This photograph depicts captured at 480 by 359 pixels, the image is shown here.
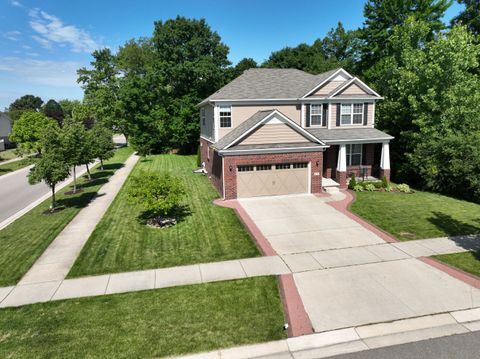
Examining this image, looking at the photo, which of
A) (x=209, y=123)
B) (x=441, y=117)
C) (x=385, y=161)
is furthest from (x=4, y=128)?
(x=441, y=117)

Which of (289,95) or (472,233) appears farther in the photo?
(289,95)

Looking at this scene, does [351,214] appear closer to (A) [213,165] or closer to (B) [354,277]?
(B) [354,277]

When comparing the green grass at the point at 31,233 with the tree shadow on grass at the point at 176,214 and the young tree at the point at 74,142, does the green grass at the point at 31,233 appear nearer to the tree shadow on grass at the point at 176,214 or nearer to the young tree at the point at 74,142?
the young tree at the point at 74,142

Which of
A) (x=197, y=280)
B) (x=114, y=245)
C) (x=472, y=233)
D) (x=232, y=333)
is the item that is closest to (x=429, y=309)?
(x=232, y=333)

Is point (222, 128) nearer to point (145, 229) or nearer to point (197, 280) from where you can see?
point (145, 229)

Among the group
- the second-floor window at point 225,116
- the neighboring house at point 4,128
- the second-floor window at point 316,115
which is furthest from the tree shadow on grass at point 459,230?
the neighboring house at point 4,128

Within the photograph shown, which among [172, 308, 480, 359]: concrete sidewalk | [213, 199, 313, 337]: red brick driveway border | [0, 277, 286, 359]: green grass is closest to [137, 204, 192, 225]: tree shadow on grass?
[213, 199, 313, 337]: red brick driveway border
